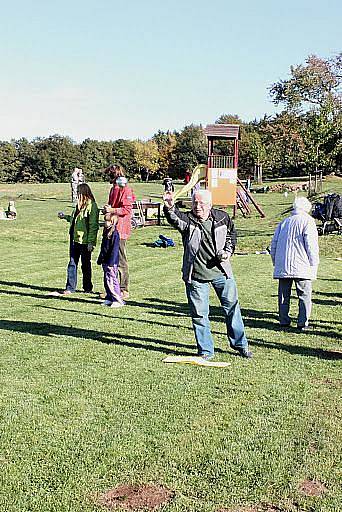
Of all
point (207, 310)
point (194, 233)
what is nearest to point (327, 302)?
point (207, 310)

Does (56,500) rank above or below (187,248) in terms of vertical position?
below

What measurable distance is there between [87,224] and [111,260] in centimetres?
114

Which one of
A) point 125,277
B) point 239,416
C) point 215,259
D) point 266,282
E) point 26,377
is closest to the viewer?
point 239,416

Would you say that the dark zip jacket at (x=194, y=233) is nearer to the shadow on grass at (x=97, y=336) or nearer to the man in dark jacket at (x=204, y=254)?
the man in dark jacket at (x=204, y=254)

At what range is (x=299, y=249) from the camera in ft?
26.7

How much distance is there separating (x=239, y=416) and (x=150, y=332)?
9.95ft

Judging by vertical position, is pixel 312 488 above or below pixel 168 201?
below

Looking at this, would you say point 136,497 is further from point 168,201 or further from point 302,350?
point 302,350

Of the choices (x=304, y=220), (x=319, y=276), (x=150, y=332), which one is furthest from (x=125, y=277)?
(x=319, y=276)

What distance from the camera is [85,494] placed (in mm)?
3711

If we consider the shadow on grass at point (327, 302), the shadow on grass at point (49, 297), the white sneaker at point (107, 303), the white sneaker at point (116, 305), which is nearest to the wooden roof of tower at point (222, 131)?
the shadow on grass at point (49, 297)

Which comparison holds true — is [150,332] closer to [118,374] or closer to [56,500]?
[118,374]

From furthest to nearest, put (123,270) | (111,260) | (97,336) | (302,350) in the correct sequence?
(123,270), (111,260), (97,336), (302,350)

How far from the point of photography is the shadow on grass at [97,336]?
7170 millimetres
